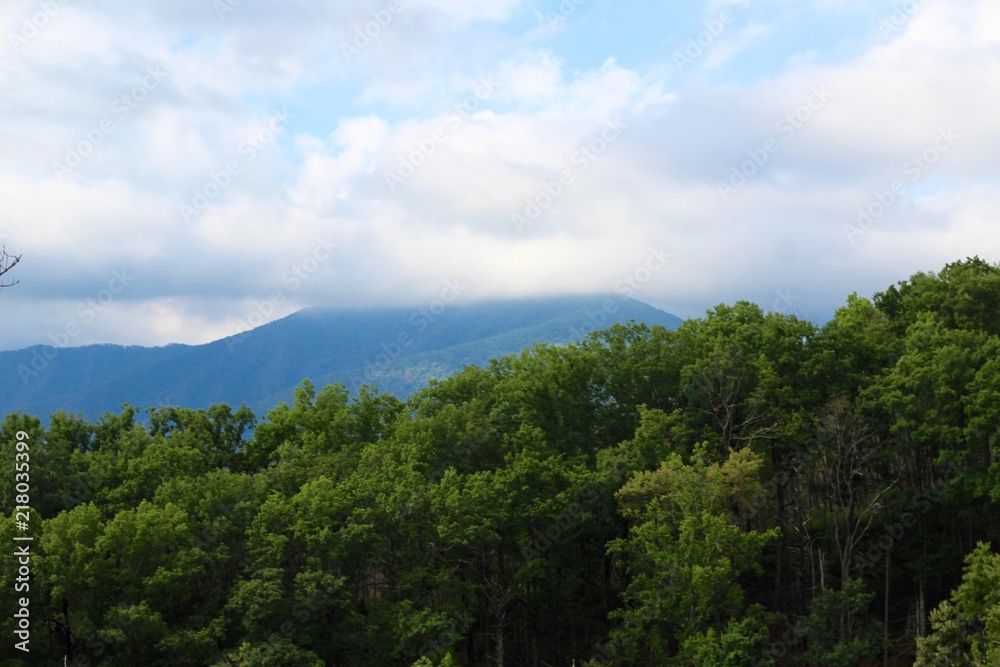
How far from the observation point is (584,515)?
55.1 metres

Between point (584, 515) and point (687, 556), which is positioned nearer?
point (687, 556)

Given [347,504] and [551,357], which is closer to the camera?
[347,504]

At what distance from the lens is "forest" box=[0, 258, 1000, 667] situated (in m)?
48.9

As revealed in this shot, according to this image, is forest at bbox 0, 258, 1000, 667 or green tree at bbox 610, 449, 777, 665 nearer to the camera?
green tree at bbox 610, 449, 777, 665

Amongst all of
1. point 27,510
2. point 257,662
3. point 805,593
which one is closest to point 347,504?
point 257,662

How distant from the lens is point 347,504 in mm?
53188

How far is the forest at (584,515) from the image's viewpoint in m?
48.9

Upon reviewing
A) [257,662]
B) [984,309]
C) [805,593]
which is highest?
[984,309]

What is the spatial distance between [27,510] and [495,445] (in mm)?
26083

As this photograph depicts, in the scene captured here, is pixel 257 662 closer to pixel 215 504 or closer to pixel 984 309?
pixel 215 504

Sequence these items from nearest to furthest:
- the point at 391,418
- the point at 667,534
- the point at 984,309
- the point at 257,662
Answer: the point at 257,662, the point at 667,534, the point at 984,309, the point at 391,418

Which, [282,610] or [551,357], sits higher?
[551,357]

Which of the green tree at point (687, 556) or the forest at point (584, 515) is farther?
the forest at point (584, 515)

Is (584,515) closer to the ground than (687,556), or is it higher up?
higher up
